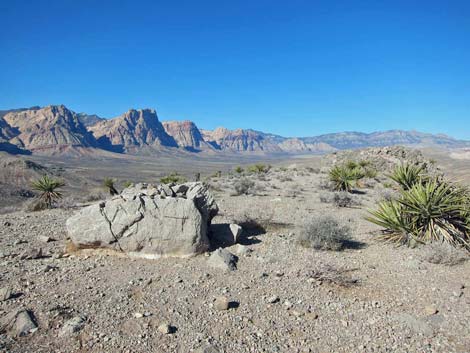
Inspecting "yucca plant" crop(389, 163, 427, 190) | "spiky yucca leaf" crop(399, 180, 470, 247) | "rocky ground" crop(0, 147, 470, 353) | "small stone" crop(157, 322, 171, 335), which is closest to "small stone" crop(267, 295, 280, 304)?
"rocky ground" crop(0, 147, 470, 353)

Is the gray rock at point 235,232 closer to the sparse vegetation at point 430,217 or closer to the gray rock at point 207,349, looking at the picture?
the sparse vegetation at point 430,217

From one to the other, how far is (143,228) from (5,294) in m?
2.63

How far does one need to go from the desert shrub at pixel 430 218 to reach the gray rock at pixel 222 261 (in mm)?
4378

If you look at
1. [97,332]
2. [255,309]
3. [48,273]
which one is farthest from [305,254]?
[48,273]

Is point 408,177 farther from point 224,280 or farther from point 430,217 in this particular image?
point 224,280

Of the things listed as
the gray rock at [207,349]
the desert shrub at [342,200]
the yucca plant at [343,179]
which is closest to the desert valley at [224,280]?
the gray rock at [207,349]

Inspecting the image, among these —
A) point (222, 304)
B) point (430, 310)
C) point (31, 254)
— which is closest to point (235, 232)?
point (222, 304)

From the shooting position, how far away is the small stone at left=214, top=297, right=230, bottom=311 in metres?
5.32

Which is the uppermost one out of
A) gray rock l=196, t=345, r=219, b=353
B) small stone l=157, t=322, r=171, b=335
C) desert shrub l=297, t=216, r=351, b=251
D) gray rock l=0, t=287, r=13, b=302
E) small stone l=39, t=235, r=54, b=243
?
desert shrub l=297, t=216, r=351, b=251

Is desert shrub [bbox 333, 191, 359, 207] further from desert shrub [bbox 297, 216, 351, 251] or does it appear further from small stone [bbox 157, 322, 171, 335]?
small stone [bbox 157, 322, 171, 335]

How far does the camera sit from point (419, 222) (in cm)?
873

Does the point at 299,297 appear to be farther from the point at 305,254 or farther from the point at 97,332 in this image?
the point at 97,332

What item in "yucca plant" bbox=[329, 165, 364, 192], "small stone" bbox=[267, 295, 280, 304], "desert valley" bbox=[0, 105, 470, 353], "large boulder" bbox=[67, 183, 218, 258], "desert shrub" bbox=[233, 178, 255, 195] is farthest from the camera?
"yucca plant" bbox=[329, 165, 364, 192]

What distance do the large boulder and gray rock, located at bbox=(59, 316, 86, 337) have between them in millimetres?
2400
